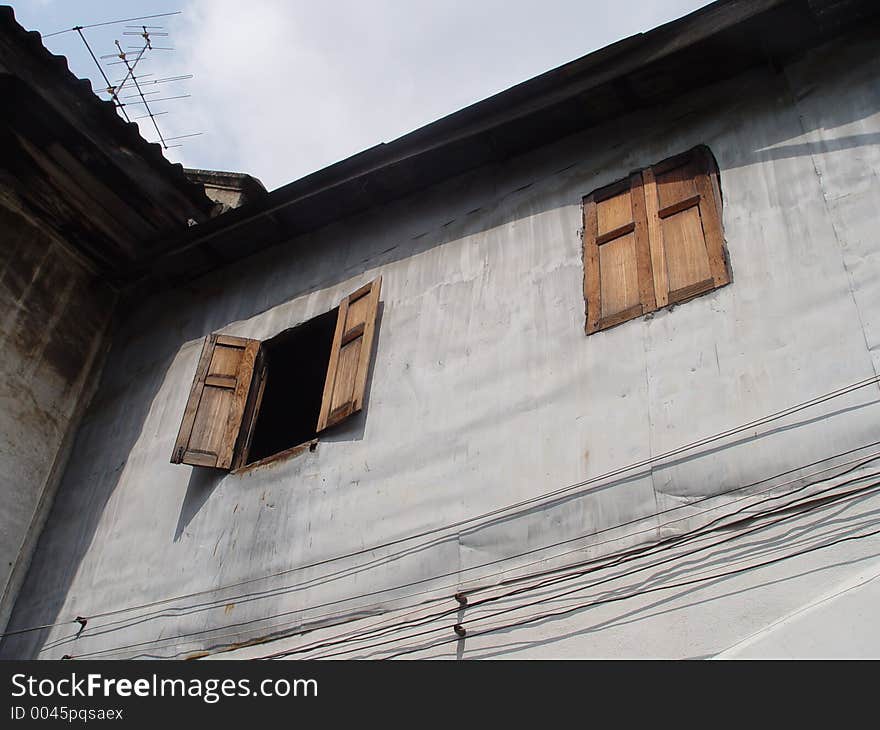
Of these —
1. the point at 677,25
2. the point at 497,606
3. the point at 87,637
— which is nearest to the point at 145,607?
the point at 87,637

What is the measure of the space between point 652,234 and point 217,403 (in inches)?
138

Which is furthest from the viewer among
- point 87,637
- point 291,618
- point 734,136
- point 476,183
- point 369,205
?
point 369,205

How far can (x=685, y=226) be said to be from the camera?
595 cm

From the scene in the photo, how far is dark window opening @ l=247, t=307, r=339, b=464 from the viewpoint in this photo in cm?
786

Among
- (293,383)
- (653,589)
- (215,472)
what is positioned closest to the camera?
(653,589)

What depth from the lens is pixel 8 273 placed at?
823 cm

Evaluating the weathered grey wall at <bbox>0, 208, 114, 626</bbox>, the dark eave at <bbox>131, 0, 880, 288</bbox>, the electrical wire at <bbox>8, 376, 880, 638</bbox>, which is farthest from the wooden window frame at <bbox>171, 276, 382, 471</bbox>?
the weathered grey wall at <bbox>0, 208, 114, 626</bbox>

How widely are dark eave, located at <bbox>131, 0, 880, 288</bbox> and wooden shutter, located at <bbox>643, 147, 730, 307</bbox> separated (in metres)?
0.71

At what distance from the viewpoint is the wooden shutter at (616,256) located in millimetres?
5797

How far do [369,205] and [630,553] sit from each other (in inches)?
171

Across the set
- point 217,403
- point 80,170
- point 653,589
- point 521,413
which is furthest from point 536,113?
point 80,170

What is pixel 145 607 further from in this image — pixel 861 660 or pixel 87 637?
pixel 861 660

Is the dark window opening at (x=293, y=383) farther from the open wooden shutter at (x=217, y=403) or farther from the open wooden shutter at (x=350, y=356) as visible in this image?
the open wooden shutter at (x=350, y=356)

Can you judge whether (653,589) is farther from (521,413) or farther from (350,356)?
(350,356)
